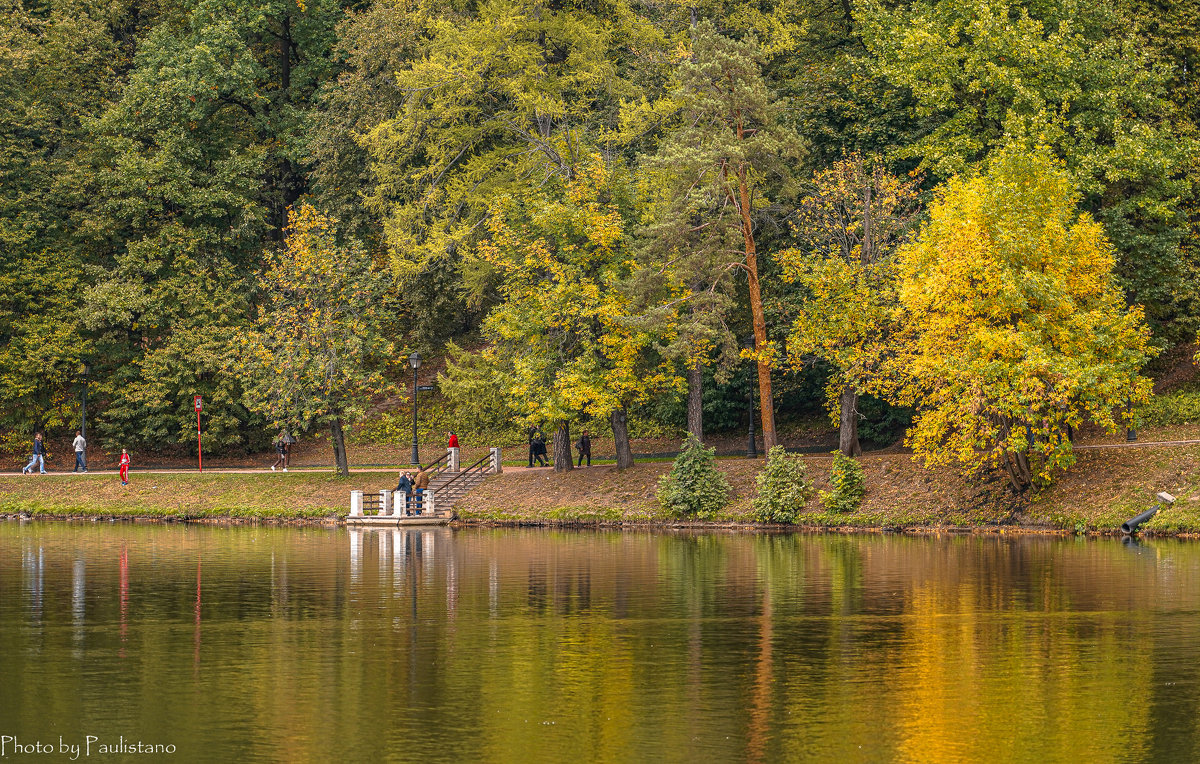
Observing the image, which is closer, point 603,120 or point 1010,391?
point 1010,391

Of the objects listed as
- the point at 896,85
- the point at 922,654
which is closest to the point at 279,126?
the point at 896,85

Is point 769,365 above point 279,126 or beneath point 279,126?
beneath

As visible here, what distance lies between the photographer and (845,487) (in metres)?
43.3

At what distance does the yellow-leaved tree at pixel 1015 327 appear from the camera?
126 feet

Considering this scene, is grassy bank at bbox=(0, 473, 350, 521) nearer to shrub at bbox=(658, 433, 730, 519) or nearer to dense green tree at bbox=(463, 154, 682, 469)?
dense green tree at bbox=(463, 154, 682, 469)

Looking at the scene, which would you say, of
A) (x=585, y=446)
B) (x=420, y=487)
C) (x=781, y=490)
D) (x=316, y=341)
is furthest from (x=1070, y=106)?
(x=316, y=341)

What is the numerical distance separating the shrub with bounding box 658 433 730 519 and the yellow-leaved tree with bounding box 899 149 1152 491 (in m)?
7.04

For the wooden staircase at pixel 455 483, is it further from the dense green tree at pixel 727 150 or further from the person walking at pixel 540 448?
the dense green tree at pixel 727 150

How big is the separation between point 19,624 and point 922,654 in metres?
15.7

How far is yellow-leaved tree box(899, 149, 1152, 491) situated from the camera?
3844 centimetres

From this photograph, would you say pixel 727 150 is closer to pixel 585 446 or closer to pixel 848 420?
pixel 848 420

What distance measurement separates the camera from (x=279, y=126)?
67.9 meters

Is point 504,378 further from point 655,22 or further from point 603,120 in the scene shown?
point 655,22

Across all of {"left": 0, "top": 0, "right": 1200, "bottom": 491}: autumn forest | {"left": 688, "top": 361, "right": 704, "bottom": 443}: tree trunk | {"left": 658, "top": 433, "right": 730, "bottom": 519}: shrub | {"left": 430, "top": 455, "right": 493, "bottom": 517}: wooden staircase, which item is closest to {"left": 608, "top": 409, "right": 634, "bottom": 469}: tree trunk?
{"left": 0, "top": 0, "right": 1200, "bottom": 491}: autumn forest
